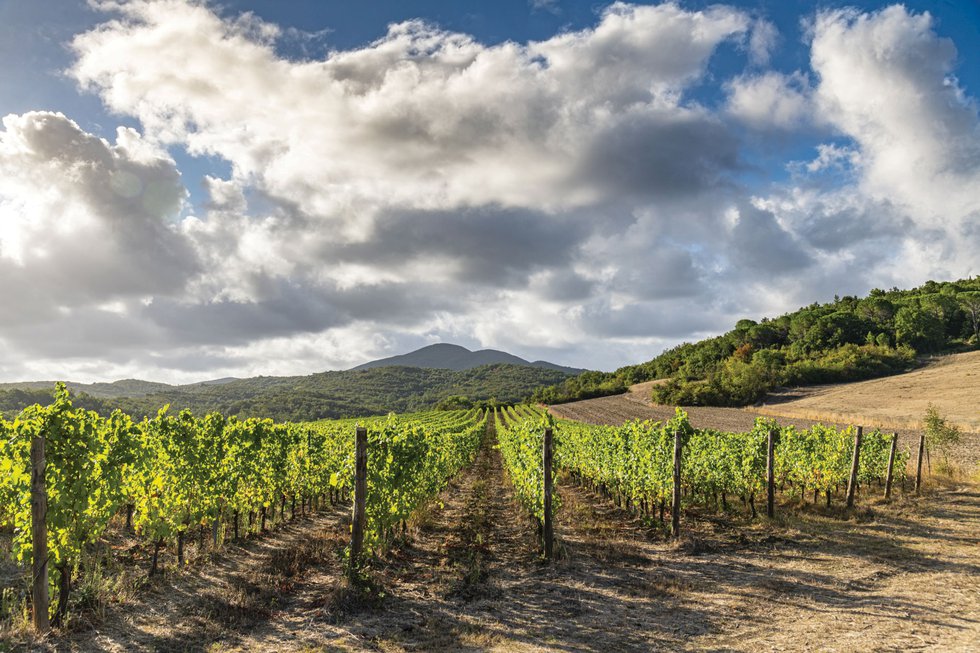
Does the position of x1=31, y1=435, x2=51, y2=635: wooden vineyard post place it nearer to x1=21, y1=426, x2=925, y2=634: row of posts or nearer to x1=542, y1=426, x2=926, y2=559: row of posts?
x1=21, y1=426, x2=925, y2=634: row of posts

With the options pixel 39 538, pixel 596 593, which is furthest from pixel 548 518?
pixel 39 538

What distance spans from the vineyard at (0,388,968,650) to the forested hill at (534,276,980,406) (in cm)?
6625

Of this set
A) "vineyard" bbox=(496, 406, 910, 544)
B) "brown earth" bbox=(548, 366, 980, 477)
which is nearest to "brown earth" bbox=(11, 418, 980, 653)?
"vineyard" bbox=(496, 406, 910, 544)

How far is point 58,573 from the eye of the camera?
813 centimetres

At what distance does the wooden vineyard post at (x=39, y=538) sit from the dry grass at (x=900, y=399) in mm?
49654

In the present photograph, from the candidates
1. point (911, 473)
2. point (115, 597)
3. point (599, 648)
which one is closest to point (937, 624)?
point (599, 648)

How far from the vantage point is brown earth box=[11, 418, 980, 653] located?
729 centimetres

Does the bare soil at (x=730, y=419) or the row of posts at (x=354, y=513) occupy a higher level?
the row of posts at (x=354, y=513)

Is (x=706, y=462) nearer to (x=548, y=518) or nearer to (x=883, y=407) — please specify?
(x=548, y=518)

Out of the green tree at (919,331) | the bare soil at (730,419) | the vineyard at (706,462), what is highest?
the green tree at (919,331)

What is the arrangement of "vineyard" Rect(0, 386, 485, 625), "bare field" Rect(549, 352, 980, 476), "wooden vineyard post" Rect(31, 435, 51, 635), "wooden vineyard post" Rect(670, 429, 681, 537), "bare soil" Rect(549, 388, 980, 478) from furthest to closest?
"bare field" Rect(549, 352, 980, 476) → "bare soil" Rect(549, 388, 980, 478) → "wooden vineyard post" Rect(670, 429, 681, 537) → "vineyard" Rect(0, 386, 485, 625) → "wooden vineyard post" Rect(31, 435, 51, 635)

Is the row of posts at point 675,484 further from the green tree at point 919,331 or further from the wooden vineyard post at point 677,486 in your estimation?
the green tree at point 919,331

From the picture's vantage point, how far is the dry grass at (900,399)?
44.1 m

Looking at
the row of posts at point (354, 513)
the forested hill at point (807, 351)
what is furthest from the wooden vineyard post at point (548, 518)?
the forested hill at point (807, 351)
